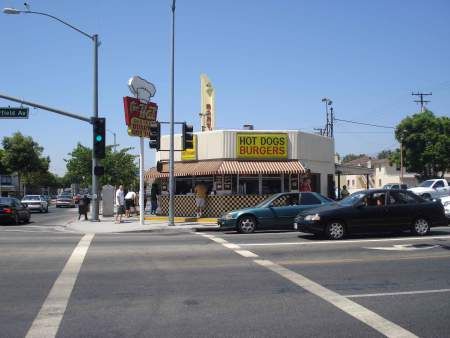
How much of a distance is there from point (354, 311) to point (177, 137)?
2250 cm

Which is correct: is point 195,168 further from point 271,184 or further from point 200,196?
point 271,184

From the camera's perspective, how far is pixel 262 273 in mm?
9844

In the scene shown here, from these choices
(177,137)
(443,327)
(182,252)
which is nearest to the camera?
(443,327)

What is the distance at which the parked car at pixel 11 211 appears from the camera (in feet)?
85.6

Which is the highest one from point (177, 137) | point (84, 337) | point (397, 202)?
point (177, 137)

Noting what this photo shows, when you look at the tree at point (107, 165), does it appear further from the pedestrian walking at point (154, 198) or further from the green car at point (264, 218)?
the green car at point (264, 218)

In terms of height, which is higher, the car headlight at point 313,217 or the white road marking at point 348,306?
the car headlight at point 313,217

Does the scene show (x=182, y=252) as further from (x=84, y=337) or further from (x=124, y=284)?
(x=84, y=337)

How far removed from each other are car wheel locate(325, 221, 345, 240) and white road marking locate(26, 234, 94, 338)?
23.0 ft

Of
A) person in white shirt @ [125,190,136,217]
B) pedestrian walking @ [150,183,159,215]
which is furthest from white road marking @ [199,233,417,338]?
pedestrian walking @ [150,183,159,215]

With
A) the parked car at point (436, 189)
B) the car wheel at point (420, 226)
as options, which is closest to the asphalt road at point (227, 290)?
the car wheel at point (420, 226)

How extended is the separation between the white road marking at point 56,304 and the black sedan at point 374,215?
684cm

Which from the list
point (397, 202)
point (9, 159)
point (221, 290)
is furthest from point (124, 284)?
point (9, 159)

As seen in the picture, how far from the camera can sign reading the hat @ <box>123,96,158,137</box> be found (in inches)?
906
